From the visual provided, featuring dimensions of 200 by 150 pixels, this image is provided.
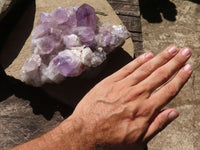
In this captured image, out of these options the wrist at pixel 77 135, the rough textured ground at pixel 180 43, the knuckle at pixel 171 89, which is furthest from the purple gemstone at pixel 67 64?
the rough textured ground at pixel 180 43

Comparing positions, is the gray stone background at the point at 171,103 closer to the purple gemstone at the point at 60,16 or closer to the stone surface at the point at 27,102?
the stone surface at the point at 27,102

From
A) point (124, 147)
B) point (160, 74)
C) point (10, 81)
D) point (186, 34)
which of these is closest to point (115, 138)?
point (124, 147)

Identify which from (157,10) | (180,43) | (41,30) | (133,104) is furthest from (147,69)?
(157,10)

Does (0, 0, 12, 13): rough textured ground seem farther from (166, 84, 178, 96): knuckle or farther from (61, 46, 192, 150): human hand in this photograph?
(166, 84, 178, 96): knuckle

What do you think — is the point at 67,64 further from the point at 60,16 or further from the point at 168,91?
the point at 168,91

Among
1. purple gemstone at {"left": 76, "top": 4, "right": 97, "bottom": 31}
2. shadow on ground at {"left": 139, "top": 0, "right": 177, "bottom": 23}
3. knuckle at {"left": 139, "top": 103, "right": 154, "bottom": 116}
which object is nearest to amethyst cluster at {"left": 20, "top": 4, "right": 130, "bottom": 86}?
purple gemstone at {"left": 76, "top": 4, "right": 97, "bottom": 31}

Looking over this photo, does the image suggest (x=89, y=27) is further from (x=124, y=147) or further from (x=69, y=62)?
(x=124, y=147)

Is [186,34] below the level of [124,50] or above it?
below
